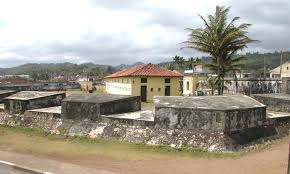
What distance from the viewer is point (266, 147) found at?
44.8 feet

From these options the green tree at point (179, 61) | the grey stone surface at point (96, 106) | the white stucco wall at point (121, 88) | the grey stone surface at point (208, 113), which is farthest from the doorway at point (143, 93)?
the green tree at point (179, 61)

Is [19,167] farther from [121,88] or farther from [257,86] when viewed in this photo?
[121,88]

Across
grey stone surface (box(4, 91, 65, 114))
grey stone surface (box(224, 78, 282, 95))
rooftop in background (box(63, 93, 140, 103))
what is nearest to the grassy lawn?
rooftop in background (box(63, 93, 140, 103))

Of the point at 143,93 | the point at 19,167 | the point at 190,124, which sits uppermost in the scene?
the point at 143,93

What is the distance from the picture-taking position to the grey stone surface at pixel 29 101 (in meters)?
20.4

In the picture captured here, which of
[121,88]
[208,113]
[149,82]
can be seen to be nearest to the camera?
[208,113]

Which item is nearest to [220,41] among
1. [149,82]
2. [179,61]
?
[149,82]

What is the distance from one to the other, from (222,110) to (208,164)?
2.33 meters

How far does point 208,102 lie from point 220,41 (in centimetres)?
920

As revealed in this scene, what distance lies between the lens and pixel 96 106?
54.8 feet

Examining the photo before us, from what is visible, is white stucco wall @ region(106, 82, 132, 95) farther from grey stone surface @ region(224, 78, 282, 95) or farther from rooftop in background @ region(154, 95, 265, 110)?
rooftop in background @ region(154, 95, 265, 110)

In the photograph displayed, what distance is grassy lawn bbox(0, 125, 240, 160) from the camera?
1296 cm

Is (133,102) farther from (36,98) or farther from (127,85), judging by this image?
(127,85)

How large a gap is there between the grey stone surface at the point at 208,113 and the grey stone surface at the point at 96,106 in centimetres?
261
